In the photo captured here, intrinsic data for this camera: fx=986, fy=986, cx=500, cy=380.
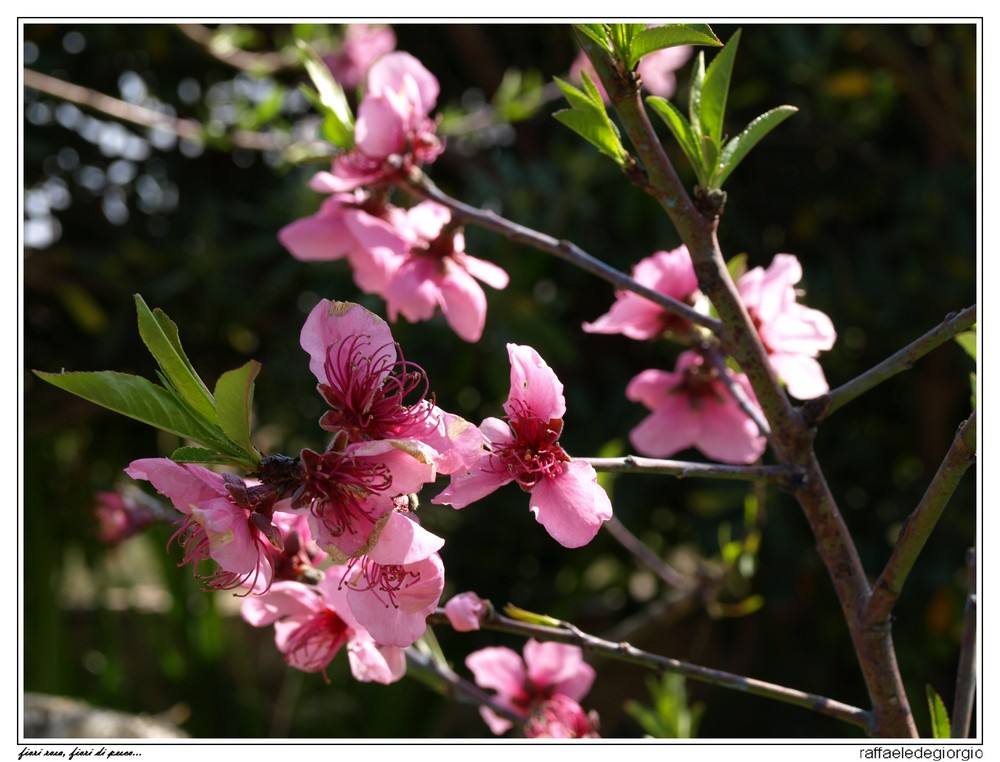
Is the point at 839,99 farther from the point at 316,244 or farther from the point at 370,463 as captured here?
the point at 370,463

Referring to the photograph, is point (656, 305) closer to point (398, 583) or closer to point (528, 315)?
point (398, 583)

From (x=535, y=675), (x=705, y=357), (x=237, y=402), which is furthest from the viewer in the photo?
(x=535, y=675)

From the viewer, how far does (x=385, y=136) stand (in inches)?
34.9

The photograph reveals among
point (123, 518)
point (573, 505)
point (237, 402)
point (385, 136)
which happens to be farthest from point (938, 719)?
point (123, 518)

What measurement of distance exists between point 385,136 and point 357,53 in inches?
55.0

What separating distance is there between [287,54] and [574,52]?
70 centimetres

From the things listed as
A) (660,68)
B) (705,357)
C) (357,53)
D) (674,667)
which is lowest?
(674,667)

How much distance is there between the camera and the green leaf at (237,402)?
498mm

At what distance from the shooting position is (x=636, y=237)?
79.5 inches

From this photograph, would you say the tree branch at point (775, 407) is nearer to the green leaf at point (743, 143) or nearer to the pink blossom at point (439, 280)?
the green leaf at point (743, 143)

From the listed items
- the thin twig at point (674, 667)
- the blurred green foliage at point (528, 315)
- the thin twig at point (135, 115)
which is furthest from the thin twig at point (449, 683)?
the thin twig at point (135, 115)

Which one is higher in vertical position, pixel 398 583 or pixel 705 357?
pixel 705 357

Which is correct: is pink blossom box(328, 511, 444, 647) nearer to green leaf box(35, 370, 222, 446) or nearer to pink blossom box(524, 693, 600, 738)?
green leaf box(35, 370, 222, 446)

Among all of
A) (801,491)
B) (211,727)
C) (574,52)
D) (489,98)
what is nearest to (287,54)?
(489,98)
